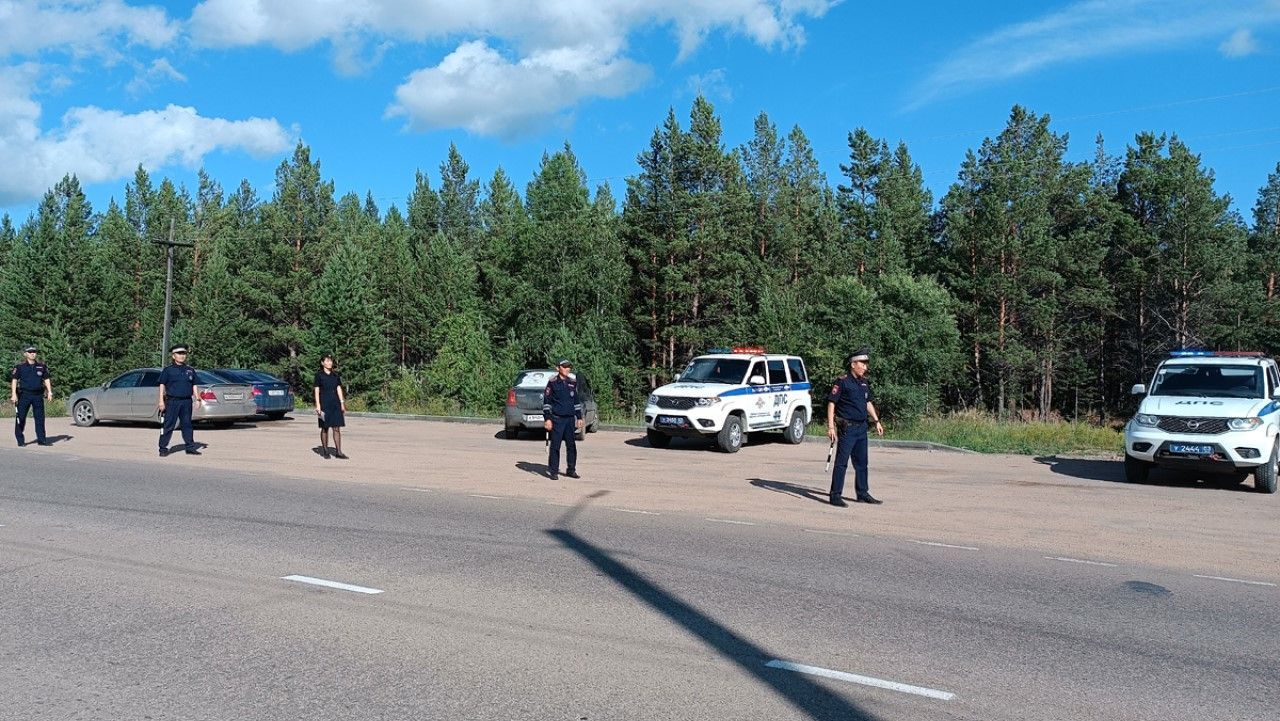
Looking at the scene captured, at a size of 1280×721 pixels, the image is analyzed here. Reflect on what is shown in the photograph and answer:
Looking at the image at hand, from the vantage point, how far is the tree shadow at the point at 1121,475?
14.8 m

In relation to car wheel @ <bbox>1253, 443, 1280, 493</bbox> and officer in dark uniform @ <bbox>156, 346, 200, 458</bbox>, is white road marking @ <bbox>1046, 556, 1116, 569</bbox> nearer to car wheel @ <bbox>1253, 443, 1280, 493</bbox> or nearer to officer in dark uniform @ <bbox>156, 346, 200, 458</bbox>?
car wheel @ <bbox>1253, 443, 1280, 493</bbox>

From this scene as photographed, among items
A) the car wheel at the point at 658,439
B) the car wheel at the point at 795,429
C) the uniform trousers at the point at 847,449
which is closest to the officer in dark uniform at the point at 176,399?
the car wheel at the point at 658,439

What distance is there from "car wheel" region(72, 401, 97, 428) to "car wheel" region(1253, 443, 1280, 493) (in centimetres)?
2473

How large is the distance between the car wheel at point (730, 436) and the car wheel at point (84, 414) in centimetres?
1610

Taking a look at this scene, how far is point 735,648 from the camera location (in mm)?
5660

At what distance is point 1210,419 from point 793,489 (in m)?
6.07

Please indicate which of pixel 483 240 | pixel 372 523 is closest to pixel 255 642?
pixel 372 523

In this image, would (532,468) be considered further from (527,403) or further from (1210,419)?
(1210,419)

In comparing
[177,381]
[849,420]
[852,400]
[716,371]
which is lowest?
[849,420]

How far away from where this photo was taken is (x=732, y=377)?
19.8 meters

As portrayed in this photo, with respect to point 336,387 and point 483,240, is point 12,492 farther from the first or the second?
point 483,240

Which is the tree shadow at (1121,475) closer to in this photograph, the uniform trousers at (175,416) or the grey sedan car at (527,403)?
the grey sedan car at (527,403)

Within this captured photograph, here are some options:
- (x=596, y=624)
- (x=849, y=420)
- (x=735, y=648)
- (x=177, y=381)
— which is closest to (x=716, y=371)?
(x=849, y=420)

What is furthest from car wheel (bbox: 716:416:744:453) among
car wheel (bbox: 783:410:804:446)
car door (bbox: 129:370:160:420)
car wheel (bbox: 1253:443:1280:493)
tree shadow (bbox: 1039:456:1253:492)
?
car door (bbox: 129:370:160:420)
